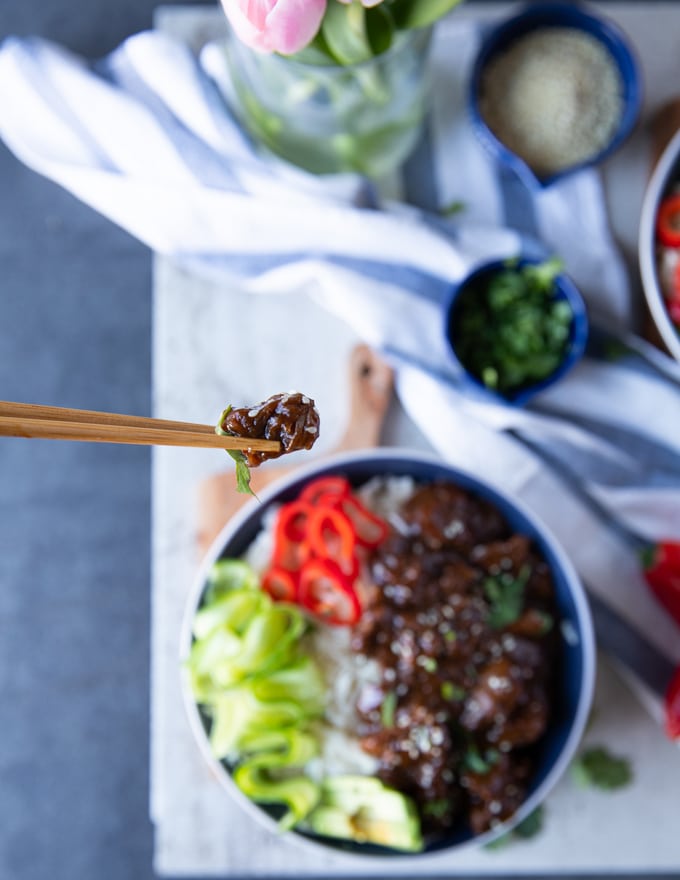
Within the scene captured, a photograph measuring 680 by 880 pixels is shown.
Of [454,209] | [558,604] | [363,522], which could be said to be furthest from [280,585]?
[454,209]

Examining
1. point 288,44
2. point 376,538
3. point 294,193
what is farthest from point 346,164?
point 376,538

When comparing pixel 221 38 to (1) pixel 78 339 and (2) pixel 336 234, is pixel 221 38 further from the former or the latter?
(1) pixel 78 339

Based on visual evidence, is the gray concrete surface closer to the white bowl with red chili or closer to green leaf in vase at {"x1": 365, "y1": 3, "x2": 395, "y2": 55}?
green leaf in vase at {"x1": 365, "y1": 3, "x2": 395, "y2": 55}

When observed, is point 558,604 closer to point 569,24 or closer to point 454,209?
point 454,209

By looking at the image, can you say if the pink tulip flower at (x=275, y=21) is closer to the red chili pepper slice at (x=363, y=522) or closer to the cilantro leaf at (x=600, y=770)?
the red chili pepper slice at (x=363, y=522)

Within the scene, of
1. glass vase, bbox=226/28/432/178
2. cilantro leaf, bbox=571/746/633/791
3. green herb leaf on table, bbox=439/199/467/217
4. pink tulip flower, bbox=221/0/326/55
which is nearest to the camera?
pink tulip flower, bbox=221/0/326/55

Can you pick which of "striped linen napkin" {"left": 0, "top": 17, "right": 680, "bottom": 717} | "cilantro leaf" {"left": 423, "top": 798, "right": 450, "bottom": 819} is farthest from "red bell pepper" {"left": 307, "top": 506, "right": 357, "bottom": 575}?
"cilantro leaf" {"left": 423, "top": 798, "right": 450, "bottom": 819}

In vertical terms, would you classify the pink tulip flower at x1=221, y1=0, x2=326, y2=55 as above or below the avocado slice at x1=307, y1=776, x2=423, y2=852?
above
